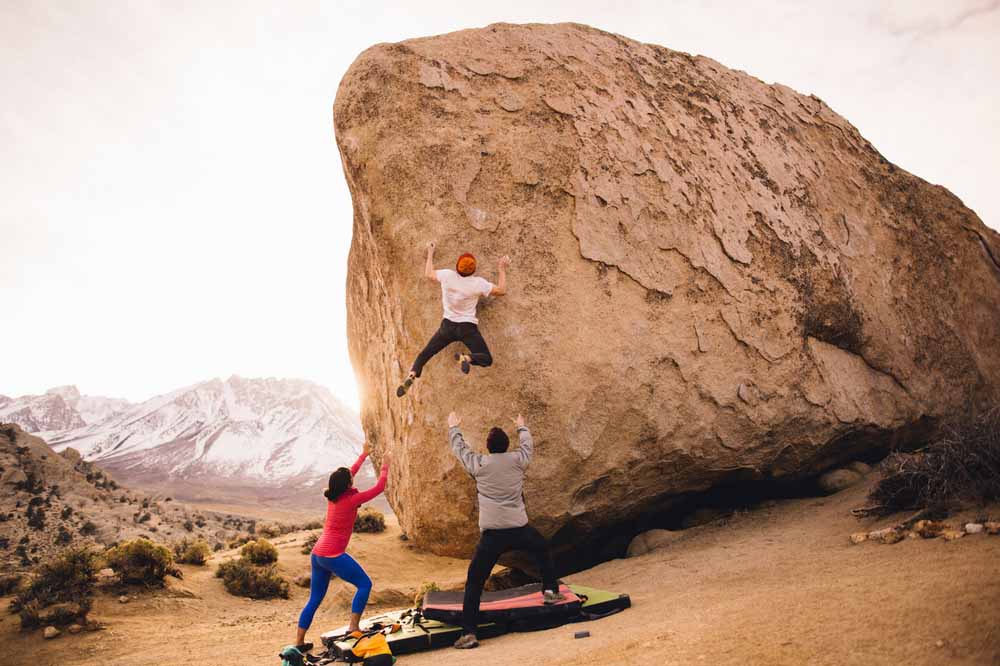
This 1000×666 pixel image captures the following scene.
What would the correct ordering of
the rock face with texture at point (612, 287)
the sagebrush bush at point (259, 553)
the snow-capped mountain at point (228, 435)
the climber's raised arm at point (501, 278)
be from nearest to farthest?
the climber's raised arm at point (501, 278) → the rock face with texture at point (612, 287) → the sagebrush bush at point (259, 553) → the snow-capped mountain at point (228, 435)

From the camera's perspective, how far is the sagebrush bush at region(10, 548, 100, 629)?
723 cm

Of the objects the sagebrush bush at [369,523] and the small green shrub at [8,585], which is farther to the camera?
the sagebrush bush at [369,523]

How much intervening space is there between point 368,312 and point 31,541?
13760mm

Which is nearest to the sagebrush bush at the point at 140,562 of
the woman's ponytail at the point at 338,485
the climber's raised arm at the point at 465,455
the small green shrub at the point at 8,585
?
the small green shrub at the point at 8,585

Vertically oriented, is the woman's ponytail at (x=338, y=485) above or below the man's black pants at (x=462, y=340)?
below

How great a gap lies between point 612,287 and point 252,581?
797 centimetres

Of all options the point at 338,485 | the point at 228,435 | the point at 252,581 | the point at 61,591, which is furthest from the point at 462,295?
the point at 228,435

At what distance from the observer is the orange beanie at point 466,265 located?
5773mm

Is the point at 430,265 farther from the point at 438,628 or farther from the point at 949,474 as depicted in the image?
the point at 949,474

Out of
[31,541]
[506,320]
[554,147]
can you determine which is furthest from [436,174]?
[31,541]

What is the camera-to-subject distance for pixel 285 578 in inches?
405

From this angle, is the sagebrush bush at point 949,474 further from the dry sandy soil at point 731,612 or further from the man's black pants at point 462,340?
the man's black pants at point 462,340

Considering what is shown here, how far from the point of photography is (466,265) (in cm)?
578

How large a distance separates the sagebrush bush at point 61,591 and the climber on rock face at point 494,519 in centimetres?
620
